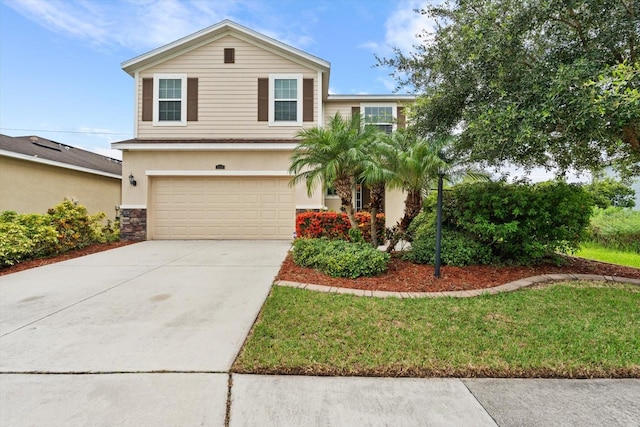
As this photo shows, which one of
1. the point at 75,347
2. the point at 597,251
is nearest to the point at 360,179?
the point at 75,347

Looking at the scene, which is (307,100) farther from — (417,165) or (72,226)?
(72,226)

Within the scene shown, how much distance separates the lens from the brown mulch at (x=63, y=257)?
6.76 metres

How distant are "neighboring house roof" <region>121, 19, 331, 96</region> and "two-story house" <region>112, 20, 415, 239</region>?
33mm

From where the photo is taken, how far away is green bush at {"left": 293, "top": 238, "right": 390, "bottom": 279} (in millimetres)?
5586

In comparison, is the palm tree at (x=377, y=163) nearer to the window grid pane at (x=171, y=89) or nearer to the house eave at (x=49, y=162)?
the window grid pane at (x=171, y=89)

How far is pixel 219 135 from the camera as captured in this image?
36.6 ft

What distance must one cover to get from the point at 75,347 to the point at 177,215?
8307 millimetres

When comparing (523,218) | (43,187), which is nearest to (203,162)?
(43,187)

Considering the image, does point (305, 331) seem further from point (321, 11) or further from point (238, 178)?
point (321, 11)

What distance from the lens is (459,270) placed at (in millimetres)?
5789

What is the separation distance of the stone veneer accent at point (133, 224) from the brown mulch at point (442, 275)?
263 inches

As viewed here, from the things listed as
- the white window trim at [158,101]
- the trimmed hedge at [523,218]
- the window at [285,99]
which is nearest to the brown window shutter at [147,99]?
the white window trim at [158,101]

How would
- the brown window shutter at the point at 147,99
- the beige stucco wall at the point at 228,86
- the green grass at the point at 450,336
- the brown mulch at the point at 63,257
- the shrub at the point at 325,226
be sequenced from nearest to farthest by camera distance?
1. the green grass at the point at 450,336
2. the brown mulch at the point at 63,257
3. the shrub at the point at 325,226
4. the brown window shutter at the point at 147,99
5. the beige stucco wall at the point at 228,86

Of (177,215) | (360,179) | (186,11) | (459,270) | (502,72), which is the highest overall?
(186,11)
